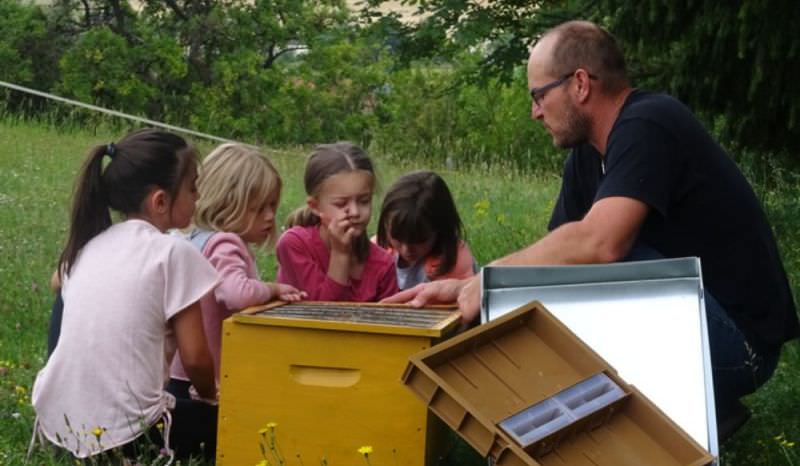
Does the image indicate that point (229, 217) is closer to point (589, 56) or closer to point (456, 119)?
point (589, 56)

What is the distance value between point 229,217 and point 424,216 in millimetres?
840

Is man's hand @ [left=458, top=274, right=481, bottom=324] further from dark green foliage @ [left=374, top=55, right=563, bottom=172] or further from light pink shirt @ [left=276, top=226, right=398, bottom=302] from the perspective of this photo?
dark green foliage @ [left=374, top=55, right=563, bottom=172]

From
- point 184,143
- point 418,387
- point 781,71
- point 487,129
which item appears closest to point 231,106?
point 487,129

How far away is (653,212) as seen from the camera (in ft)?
14.3

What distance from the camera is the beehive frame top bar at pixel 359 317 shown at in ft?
12.8

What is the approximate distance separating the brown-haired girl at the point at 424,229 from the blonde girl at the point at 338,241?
0.14m

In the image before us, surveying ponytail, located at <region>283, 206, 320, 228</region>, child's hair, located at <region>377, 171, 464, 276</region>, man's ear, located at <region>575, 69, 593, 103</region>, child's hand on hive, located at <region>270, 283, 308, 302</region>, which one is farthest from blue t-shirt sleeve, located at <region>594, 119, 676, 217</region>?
ponytail, located at <region>283, 206, 320, 228</region>

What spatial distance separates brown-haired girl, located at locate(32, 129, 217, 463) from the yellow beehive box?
0.31 m

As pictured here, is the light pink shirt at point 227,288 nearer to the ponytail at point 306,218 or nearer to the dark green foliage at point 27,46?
the ponytail at point 306,218

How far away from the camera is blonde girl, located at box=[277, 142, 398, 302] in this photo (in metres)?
5.09

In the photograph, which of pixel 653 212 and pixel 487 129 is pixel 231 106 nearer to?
pixel 487 129

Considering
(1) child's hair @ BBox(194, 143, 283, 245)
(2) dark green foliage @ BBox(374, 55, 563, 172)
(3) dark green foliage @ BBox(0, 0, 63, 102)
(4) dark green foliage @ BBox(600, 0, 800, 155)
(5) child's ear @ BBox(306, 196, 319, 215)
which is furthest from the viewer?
(3) dark green foliage @ BBox(0, 0, 63, 102)

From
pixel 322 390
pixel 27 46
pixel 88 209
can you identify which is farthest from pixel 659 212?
pixel 27 46

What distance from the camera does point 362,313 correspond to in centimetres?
418
